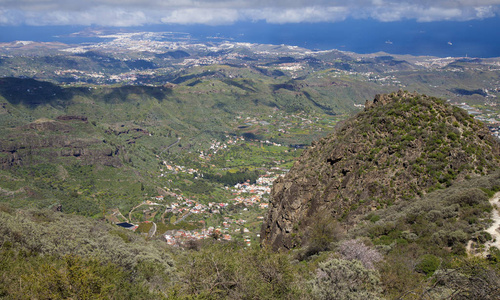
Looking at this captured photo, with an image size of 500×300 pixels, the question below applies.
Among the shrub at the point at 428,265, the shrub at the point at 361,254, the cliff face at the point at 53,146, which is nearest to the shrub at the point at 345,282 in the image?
the shrub at the point at 361,254

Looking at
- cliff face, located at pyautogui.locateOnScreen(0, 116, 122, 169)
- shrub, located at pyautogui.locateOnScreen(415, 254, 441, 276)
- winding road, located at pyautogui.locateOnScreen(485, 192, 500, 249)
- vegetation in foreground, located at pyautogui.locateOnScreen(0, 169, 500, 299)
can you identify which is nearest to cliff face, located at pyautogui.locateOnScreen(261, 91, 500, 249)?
vegetation in foreground, located at pyautogui.locateOnScreen(0, 169, 500, 299)

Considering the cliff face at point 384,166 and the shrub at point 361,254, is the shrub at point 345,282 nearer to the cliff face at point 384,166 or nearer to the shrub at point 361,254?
the shrub at point 361,254

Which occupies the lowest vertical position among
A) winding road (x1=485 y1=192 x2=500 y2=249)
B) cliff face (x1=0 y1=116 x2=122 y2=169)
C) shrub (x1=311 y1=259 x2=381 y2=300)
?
cliff face (x1=0 y1=116 x2=122 y2=169)

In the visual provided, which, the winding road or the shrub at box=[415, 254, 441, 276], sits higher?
the winding road

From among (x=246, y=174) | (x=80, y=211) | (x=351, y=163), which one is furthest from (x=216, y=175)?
(x=351, y=163)

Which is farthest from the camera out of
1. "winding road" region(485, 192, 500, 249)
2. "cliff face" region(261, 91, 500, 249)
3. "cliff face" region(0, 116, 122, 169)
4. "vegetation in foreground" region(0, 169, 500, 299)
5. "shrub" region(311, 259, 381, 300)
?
"cliff face" region(0, 116, 122, 169)

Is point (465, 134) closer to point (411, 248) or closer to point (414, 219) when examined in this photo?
point (414, 219)

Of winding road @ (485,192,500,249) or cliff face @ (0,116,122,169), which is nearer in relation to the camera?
winding road @ (485,192,500,249)

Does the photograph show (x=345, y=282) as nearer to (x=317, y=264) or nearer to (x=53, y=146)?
(x=317, y=264)

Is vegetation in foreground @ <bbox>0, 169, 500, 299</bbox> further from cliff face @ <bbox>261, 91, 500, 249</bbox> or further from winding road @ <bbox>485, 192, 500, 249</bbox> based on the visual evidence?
cliff face @ <bbox>261, 91, 500, 249</bbox>
